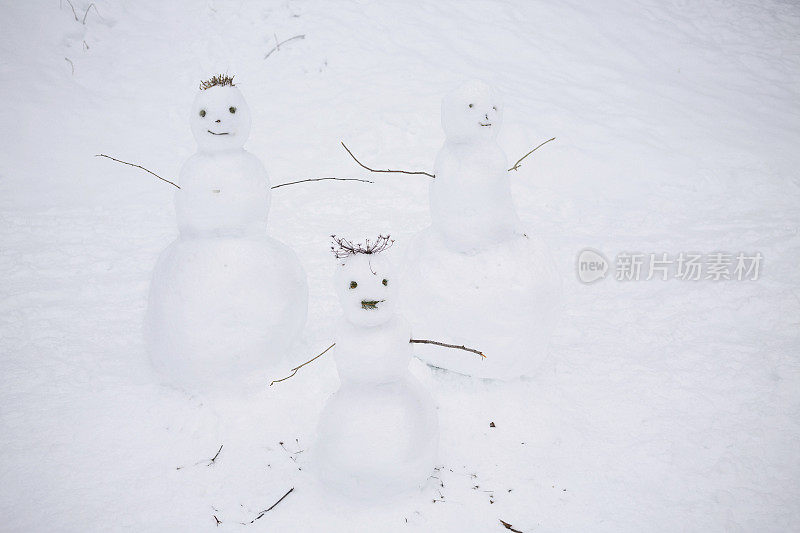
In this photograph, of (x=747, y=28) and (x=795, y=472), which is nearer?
(x=795, y=472)

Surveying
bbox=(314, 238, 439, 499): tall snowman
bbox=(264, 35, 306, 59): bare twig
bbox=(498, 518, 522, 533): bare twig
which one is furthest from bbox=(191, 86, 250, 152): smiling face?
bbox=(264, 35, 306, 59): bare twig

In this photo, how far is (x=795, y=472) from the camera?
3.01 meters

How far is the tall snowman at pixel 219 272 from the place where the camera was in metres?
3.29

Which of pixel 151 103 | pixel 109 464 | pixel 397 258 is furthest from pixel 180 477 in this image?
pixel 151 103

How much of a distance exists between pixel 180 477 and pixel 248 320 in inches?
34.1

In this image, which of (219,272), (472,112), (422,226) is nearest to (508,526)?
(219,272)

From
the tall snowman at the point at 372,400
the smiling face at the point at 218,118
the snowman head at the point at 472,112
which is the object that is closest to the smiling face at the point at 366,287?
the tall snowman at the point at 372,400

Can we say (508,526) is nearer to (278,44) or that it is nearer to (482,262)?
(482,262)

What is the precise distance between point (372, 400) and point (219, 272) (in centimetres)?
121

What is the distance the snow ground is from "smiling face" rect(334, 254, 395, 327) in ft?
3.01

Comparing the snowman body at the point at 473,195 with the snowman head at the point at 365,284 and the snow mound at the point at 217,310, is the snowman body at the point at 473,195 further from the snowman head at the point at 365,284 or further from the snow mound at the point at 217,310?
the snow mound at the point at 217,310

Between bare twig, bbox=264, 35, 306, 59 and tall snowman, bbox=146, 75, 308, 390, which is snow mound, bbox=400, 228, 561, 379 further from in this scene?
bare twig, bbox=264, 35, 306, 59

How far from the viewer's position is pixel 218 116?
10.7ft

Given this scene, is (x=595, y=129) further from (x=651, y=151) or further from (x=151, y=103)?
(x=151, y=103)
